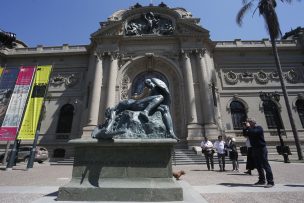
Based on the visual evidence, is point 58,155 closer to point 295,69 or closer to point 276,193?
point 276,193

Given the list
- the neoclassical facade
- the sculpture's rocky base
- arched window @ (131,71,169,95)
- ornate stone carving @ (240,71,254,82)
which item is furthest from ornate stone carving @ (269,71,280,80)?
the sculpture's rocky base

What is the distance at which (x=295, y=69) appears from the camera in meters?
26.4

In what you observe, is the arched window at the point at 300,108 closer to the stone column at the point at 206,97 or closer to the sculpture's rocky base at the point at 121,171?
the stone column at the point at 206,97

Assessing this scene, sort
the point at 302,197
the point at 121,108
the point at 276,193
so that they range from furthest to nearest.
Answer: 1. the point at 121,108
2. the point at 276,193
3. the point at 302,197

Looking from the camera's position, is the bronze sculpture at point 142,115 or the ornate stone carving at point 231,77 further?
the ornate stone carving at point 231,77

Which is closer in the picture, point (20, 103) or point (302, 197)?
point (302, 197)

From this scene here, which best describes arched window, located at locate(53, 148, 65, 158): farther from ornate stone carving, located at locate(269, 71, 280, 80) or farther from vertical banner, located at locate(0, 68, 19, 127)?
ornate stone carving, located at locate(269, 71, 280, 80)

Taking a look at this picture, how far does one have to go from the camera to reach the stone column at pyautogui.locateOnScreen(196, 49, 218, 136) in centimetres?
2009

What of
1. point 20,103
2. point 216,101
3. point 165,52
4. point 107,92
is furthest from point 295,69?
point 20,103

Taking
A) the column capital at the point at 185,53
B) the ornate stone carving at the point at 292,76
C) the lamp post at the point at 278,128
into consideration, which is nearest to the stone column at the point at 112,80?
the column capital at the point at 185,53

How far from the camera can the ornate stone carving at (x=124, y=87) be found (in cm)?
2359

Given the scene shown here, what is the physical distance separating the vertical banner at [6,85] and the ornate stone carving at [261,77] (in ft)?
85.7

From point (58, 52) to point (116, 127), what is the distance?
26.1 m

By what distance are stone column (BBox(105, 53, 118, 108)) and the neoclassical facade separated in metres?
0.11
